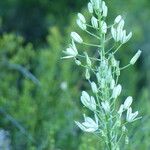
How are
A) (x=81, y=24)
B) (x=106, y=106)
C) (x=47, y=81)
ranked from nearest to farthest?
1. (x=106, y=106)
2. (x=81, y=24)
3. (x=47, y=81)

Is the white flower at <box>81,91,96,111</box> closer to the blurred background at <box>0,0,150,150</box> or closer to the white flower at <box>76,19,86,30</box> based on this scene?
the white flower at <box>76,19,86,30</box>

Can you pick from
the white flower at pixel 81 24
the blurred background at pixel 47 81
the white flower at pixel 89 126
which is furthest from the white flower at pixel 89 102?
the blurred background at pixel 47 81

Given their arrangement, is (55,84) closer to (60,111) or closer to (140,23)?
(60,111)

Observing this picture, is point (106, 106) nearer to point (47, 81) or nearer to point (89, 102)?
point (89, 102)

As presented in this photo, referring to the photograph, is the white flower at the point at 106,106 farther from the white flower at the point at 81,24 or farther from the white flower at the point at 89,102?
the white flower at the point at 81,24

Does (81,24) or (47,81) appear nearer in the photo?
(81,24)

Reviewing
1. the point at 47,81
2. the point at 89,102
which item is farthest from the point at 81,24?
the point at 47,81

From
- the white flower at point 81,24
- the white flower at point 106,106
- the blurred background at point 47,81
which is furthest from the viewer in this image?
the blurred background at point 47,81

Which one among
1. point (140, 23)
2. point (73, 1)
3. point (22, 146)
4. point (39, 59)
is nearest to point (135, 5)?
point (140, 23)
